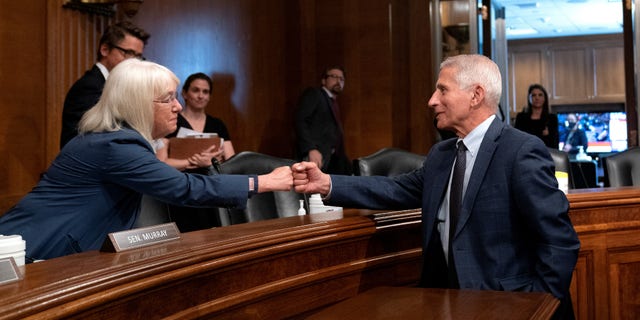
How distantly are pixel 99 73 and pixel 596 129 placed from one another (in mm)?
10473

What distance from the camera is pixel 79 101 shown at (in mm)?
3148

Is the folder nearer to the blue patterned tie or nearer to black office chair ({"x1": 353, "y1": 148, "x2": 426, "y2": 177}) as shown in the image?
black office chair ({"x1": 353, "y1": 148, "x2": 426, "y2": 177})

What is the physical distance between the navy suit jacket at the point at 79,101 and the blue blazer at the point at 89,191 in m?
1.09

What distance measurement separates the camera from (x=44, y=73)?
3779mm

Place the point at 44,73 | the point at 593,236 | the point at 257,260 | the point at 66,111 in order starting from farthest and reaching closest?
the point at 44,73 → the point at 66,111 → the point at 593,236 → the point at 257,260

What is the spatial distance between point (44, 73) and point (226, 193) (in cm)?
204

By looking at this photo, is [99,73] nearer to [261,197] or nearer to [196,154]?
[196,154]

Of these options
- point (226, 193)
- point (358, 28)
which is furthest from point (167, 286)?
point (358, 28)

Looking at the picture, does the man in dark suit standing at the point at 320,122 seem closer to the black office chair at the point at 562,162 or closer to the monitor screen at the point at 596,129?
the black office chair at the point at 562,162

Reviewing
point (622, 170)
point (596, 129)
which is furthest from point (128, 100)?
point (596, 129)

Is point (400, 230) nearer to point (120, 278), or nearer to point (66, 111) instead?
point (120, 278)

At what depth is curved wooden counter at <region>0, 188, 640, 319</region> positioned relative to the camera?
1.24 meters

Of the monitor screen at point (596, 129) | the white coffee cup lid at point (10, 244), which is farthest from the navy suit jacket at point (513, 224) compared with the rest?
the monitor screen at point (596, 129)

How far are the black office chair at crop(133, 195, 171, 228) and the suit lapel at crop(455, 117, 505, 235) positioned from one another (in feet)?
3.65
